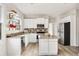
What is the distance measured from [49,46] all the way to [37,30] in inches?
230

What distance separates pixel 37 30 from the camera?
10.9 m

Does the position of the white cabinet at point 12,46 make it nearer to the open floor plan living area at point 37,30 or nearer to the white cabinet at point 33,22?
the open floor plan living area at point 37,30

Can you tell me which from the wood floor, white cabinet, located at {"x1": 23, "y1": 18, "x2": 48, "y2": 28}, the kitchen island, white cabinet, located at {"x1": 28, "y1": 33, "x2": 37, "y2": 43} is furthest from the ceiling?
white cabinet, located at {"x1": 23, "y1": 18, "x2": 48, "y2": 28}

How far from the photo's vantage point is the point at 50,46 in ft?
16.6

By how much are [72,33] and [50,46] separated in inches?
113

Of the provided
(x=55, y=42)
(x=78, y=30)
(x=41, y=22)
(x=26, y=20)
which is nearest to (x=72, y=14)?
(x=78, y=30)

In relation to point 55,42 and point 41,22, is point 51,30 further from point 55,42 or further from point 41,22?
point 55,42

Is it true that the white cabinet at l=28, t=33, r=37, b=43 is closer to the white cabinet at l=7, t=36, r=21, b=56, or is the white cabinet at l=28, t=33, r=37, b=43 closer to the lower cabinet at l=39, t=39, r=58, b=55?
the lower cabinet at l=39, t=39, r=58, b=55

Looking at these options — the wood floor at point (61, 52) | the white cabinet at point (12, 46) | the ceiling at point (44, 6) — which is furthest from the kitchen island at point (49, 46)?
the ceiling at point (44, 6)

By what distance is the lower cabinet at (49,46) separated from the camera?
5055 mm

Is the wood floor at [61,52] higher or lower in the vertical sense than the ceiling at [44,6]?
lower

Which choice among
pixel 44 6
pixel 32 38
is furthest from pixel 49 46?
pixel 32 38

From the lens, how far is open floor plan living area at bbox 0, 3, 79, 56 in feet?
15.8

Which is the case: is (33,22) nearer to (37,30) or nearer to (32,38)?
(37,30)
